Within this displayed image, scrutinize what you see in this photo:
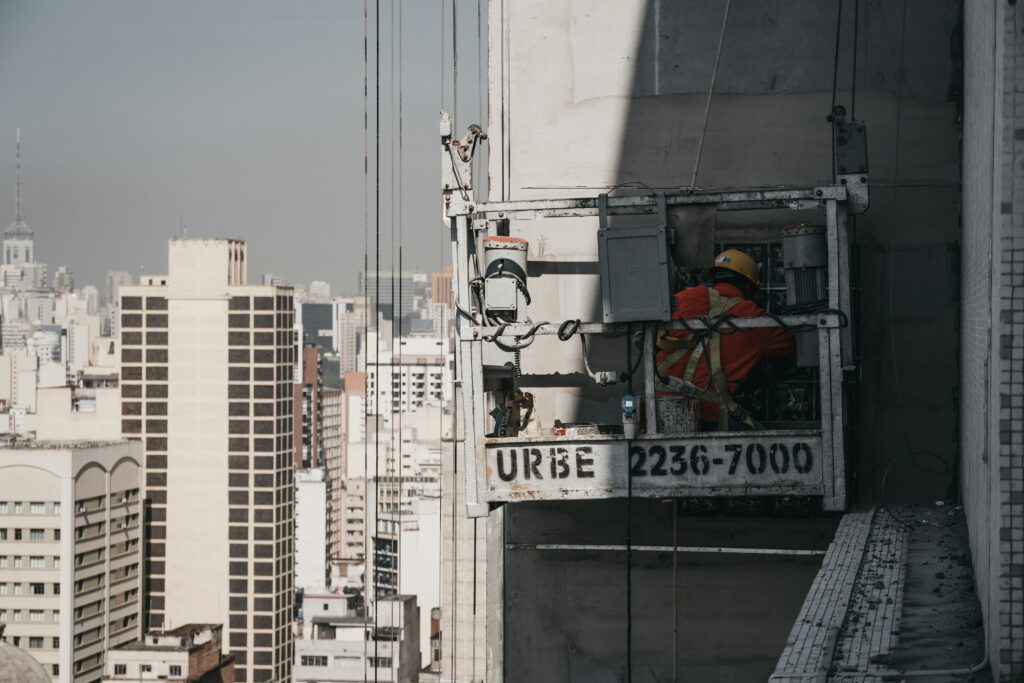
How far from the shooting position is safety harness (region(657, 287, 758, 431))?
10094 millimetres

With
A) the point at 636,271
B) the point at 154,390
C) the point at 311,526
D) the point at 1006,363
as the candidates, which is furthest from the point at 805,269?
the point at 311,526

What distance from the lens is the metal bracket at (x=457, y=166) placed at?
10.2 metres

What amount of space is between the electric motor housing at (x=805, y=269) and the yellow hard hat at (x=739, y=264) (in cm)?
64

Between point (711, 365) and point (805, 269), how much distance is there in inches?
36.0

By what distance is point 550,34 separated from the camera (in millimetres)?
12406

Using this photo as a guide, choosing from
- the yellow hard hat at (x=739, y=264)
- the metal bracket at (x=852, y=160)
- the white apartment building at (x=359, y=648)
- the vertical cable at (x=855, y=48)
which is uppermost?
the vertical cable at (x=855, y=48)

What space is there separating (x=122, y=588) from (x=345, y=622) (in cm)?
2838

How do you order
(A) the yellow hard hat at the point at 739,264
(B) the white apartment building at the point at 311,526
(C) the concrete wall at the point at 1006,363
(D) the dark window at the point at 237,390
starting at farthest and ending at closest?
1. (B) the white apartment building at the point at 311,526
2. (D) the dark window at the point at 237,390
3. (A) the yellow hard hat at the point at 739,264
4. (C) the concrete wall at the point at 1006,363

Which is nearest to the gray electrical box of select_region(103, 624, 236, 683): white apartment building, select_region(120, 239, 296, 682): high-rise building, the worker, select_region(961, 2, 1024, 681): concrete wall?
the worker

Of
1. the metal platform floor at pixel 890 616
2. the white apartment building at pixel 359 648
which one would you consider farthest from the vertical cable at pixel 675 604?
the white apartment building at pixel 359 648

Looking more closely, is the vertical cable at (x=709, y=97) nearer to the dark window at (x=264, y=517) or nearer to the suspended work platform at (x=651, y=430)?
the suspended work platform at (x=651, y=430)

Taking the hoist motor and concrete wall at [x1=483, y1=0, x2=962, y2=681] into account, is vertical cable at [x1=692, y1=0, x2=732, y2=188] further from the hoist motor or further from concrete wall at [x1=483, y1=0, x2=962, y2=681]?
the hoist motor

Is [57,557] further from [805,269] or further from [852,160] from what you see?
[852,160]

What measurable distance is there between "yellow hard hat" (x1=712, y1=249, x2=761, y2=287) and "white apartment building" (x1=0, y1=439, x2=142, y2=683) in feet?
359
